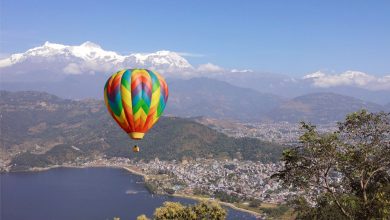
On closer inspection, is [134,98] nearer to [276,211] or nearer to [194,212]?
[194,212]

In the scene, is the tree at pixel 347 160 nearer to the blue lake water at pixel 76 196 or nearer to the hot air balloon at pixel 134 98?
the hot air balloon at pixel 134 98

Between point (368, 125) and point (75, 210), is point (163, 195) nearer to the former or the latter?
point (75, 210)

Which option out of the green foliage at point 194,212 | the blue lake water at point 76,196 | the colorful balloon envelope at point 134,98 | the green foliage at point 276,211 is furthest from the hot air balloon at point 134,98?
the blue lake water at point 76,196

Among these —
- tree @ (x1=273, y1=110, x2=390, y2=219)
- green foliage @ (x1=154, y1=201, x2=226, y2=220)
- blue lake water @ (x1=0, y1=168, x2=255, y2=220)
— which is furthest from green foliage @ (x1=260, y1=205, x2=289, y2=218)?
tree @ (x1=273, y1=110, x2=390, y2=219)

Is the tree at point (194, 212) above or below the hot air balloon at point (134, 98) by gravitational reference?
below

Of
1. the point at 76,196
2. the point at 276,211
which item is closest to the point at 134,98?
the point at 276,211
